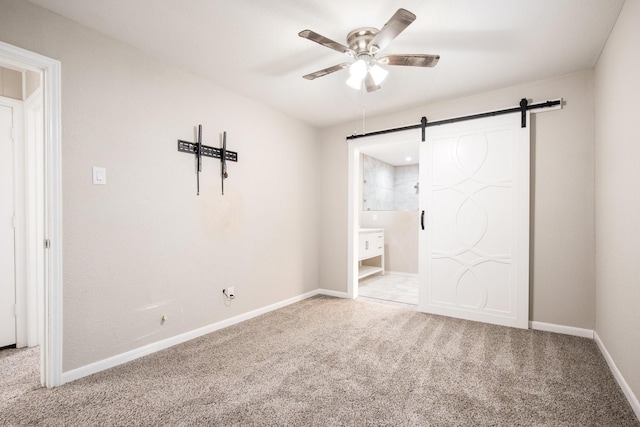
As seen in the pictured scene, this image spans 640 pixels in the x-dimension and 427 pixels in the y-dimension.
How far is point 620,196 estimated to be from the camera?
191cm

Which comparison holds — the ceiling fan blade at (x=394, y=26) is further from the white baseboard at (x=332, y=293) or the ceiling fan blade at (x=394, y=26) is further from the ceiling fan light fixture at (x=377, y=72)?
the white baseboard at (x=332, y=293)

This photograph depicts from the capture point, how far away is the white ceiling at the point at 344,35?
187cm

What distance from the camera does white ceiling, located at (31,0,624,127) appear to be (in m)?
1.87

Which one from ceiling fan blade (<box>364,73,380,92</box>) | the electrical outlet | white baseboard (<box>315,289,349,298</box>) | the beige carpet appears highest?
ceiling fan blade (<box>364,73,380,92</box>)

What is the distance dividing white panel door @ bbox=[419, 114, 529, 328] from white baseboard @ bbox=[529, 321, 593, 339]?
0.11m

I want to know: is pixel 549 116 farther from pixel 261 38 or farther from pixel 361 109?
pixel 261 38

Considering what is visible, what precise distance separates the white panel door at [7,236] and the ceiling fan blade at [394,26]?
9.72ft

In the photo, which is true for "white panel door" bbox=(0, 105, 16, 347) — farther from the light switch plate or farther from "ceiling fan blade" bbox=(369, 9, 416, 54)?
"ceiling fan blade" bbox=(369, 9, 416, 54)

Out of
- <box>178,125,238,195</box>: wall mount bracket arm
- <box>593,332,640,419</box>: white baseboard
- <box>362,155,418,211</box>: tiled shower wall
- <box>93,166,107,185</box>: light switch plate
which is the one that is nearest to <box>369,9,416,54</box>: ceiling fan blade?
<box>178,125,238,195</box>: wall mount bracket arm

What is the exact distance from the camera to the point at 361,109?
3629mm

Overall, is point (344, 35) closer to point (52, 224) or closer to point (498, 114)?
point (498, 114)

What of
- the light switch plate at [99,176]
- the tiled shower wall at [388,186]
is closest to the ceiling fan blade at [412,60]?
the light switch plate at [99,176]

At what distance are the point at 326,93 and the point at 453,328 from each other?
2.67 meters

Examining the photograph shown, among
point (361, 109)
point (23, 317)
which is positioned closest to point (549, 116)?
point (361, 109)
